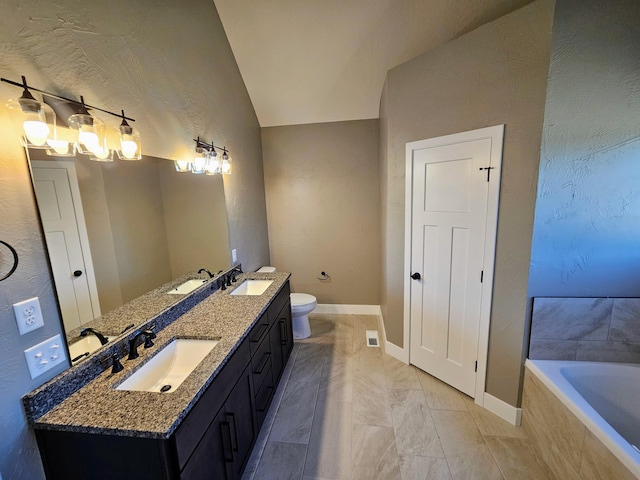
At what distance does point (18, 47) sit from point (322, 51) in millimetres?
2219

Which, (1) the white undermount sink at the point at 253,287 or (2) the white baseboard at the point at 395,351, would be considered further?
(2) the white baseboard at the point at 395,351

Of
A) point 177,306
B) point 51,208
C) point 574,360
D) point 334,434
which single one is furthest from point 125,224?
point 574,360

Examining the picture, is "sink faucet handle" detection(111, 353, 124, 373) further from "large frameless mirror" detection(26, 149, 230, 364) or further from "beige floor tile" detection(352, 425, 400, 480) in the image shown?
"beige floor tile" detection(352, 425, 400, 480)

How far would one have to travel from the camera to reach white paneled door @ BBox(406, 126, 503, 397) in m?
1.94

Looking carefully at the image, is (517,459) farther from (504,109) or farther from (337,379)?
(504,109)

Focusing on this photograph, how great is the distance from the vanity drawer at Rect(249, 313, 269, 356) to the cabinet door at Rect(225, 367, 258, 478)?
5.8 inches

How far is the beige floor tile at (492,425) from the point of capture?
1.86m

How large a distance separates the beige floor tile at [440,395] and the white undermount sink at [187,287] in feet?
6.57

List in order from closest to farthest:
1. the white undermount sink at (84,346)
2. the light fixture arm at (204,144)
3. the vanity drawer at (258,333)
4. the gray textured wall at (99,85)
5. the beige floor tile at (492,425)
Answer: the gray textured wall at (99,85)
the white undermount sink at (84,346)
the vanity drawer at (258,333)
the beige floor tile at (492,425)
the light fixture arm at (204,144)

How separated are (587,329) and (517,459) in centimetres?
93

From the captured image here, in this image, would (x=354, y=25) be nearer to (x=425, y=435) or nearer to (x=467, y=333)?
(x=467, y=333)

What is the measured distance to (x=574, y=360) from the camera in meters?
1.82

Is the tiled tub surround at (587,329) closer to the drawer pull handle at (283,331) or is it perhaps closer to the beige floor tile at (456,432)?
the beige floor tile at (456,432)

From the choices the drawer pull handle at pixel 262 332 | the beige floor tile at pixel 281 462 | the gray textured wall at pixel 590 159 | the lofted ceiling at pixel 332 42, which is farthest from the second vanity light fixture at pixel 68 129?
the gray textured wall at pixel 590 159
